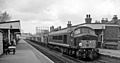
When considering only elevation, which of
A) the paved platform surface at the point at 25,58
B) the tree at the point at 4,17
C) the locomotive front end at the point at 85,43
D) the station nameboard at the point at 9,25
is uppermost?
the tree at the point at 4,17

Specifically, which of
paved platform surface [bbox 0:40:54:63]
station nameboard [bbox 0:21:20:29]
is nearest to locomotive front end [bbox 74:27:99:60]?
paved platform surface [bbox 0:40:54:63]

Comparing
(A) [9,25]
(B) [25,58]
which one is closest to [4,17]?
→ (A) [9,25]

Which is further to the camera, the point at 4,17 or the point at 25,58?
the point at 4,17

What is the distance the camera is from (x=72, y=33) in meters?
16.0

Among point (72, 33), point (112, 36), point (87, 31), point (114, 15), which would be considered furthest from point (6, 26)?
point (114, 15)

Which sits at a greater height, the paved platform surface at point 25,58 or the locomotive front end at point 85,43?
the locomotive front end at point 85,43

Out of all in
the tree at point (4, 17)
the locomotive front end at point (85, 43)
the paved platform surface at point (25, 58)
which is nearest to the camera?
the paved platform surface at point (25, 58)

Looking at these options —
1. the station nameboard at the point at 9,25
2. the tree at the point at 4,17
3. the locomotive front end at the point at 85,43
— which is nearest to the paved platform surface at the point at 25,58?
the locomotive front end at the point at 85,43

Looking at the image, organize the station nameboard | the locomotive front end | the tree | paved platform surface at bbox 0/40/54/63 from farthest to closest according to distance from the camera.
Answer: the tree
the station nameboard
the locomotive front end
paved platform surface at bbox 0/40/54/63

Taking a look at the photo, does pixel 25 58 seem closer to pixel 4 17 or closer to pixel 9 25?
pixel 9 25

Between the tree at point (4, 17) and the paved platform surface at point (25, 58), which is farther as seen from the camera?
the tree at point (4, 17)

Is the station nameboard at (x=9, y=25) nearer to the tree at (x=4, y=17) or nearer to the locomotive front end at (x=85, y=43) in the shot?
the locomotive front end at (x=85, y=43)

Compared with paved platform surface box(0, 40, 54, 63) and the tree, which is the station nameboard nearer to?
paved platform surface box(0, 40, 54, 63)

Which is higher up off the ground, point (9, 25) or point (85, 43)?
point (9, 25)
